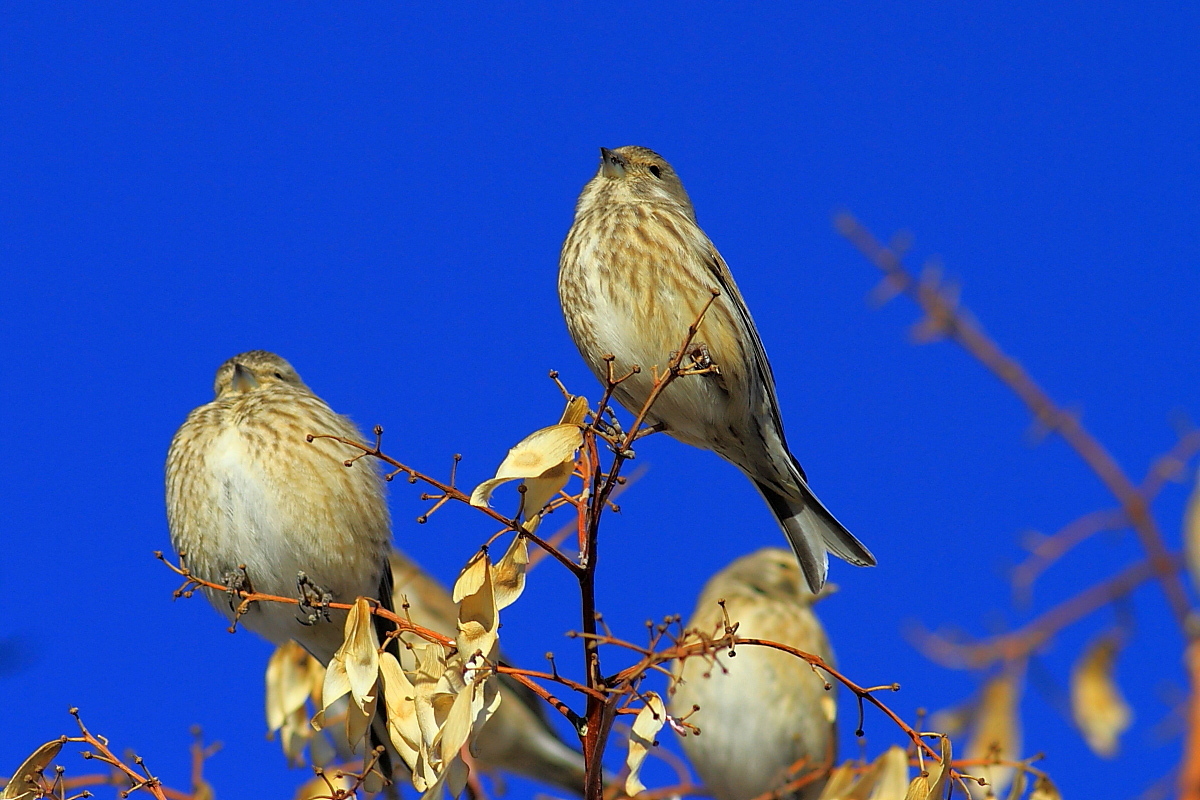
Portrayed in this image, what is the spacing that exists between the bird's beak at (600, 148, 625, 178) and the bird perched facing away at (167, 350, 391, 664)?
1534mm

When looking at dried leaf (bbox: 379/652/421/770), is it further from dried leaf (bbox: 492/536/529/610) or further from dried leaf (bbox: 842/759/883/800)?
dried leaf (bbox: 842/759/883/800)

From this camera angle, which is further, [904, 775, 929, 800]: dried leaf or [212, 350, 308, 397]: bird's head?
[212, 350, 308, 397]: bird's head

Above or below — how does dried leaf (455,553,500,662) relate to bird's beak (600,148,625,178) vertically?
below

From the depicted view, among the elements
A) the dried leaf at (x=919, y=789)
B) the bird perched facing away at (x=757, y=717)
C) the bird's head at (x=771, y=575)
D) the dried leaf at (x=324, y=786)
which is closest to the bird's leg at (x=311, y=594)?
the dried leaf at (x=324, y=786)

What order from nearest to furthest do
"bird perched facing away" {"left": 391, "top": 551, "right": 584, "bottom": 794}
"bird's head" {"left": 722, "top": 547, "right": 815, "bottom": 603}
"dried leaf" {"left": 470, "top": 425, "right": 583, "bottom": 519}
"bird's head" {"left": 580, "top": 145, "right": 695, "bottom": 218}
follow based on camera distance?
"dried leaf" {"left": 470, "top": 425, "right": 583, "bottom": 519} → "bird's head" {"left": 580, "top": 145, "right": 695, "bottom": 218} → "bird's head" {"left": 722, "top": 547, "right": 815, "bottom": 603} → "bird perched facing away" {"left": 391, "top": 551, "right": 584, "bottom": 794}

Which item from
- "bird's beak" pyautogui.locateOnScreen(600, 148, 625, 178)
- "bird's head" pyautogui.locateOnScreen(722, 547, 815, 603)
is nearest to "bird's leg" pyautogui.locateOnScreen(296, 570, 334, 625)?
"bird's beak" pyautogui.locateOnScreen(600, 148, 625, 178)

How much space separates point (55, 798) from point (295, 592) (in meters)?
2.35

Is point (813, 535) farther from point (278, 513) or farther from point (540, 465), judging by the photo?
point (540, 465)

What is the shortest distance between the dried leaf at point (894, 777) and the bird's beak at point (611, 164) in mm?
3144

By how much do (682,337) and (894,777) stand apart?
217cm

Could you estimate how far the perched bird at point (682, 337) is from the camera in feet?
16.7

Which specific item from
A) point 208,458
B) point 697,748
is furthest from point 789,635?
point 208,458

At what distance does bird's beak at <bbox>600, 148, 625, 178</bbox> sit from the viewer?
586 centimetres

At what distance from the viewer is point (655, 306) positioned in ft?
16.7
